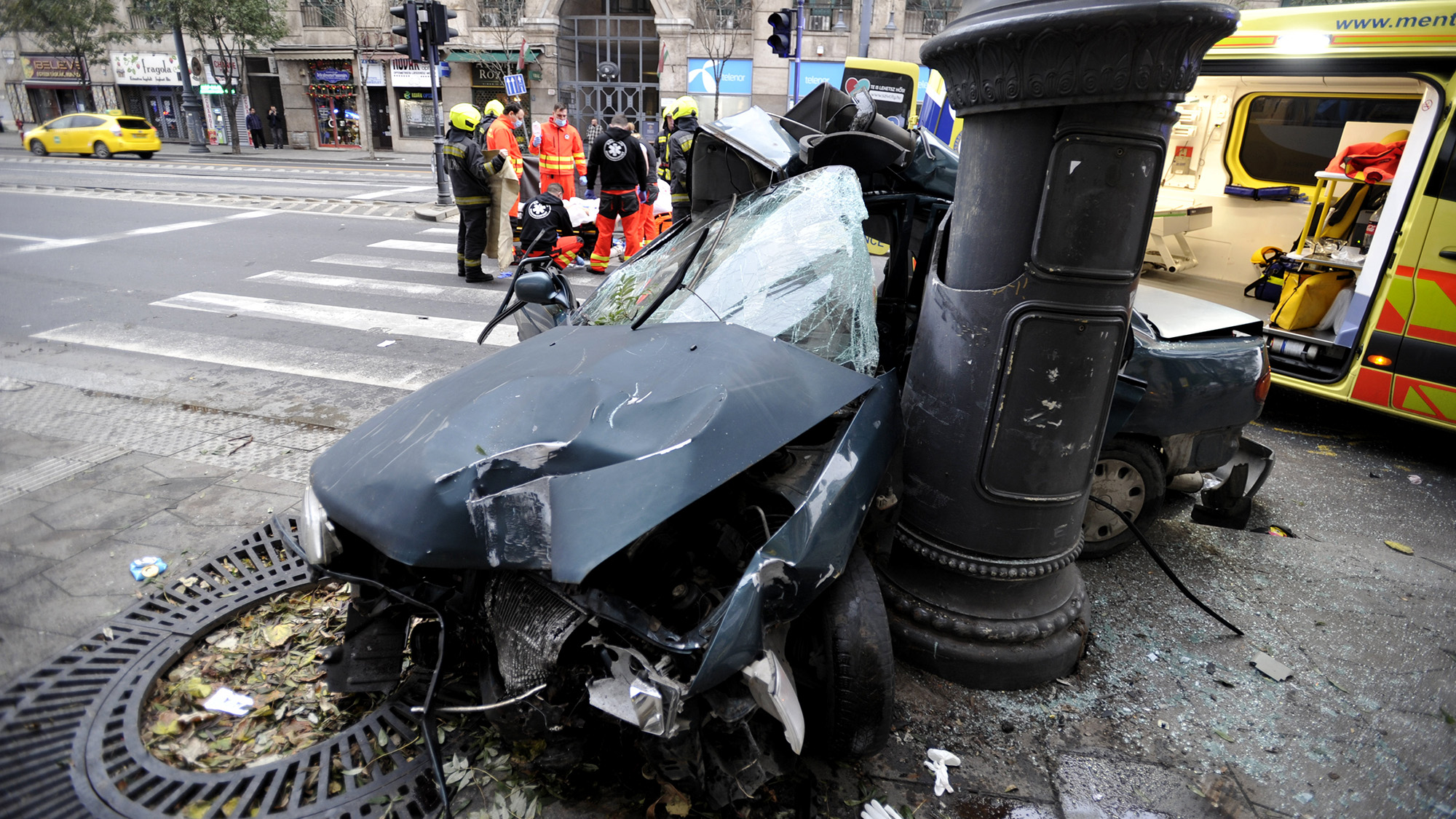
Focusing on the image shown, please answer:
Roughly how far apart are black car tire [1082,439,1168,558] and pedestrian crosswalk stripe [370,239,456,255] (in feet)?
30.9

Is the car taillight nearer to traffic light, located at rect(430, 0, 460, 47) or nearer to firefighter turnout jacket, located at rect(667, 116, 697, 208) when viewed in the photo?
firefighter turnout jacket, located at rect(667, 116, 697, 208)

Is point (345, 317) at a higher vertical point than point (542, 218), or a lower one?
lower

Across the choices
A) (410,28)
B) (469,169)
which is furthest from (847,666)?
(410,28)

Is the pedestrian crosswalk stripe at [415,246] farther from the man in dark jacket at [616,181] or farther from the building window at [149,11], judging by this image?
the building window at [149,11]

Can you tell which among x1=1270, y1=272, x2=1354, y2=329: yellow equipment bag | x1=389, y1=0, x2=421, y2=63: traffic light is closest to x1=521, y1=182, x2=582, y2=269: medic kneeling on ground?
x1=1270, y1=272, x2=1354, y2=329: yellow equipment bag

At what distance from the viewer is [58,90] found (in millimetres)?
38312

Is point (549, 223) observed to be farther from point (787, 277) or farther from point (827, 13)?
point (827, 13)

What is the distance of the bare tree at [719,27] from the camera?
28297 mm

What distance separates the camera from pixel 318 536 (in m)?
2.23

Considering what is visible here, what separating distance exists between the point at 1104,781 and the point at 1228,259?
8.74 meters

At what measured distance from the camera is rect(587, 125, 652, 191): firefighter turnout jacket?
9.55 meters

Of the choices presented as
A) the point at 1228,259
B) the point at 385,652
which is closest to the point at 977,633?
the point at 385,652

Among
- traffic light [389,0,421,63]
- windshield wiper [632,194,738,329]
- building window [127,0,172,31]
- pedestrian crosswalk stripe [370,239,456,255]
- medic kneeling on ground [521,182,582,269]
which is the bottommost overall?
pedestrian crosswalk stripe [370,239,456,255]

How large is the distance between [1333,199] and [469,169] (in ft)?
28.6
